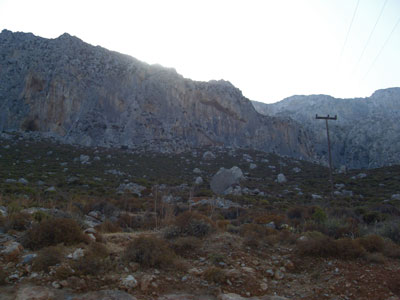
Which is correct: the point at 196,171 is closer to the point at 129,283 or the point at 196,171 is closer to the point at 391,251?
the point at 391,251

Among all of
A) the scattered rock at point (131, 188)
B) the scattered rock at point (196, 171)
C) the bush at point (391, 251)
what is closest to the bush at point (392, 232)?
the bush at point (391, 251)

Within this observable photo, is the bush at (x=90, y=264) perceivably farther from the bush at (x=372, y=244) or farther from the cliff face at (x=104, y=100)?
the cliff face at (x=104, y=100)

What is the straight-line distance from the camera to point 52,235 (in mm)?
6473

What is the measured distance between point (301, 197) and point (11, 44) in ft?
175

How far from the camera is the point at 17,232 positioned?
724 cm

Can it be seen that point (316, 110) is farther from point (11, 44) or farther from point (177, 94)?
point (11, 44)

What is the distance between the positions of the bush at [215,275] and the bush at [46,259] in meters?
2.71

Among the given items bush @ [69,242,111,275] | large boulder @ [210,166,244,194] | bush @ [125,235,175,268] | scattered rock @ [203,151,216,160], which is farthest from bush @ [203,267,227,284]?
scattered rock @ [203,151,216,160]

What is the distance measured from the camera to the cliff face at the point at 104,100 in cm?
4481

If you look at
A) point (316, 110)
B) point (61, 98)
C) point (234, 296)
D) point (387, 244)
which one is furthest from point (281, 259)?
point (316, 110)

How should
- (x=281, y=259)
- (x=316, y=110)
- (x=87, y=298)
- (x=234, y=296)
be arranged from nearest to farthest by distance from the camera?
(x=87, y=298) < (x=234, y=296) < (x=281, y=259) < (x=316, y=110)

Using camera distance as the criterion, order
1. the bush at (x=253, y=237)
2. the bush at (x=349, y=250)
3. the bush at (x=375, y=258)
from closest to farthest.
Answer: the bush at (x=375, y=258)
the bush at (x=349, y=250)
the bush at (x=253, y=237)

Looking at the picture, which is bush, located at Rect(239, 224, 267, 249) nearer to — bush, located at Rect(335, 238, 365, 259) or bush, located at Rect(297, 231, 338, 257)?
bush, located at Rect(297, 231, 338, 257)

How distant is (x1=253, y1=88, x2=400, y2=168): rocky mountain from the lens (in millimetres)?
74375
